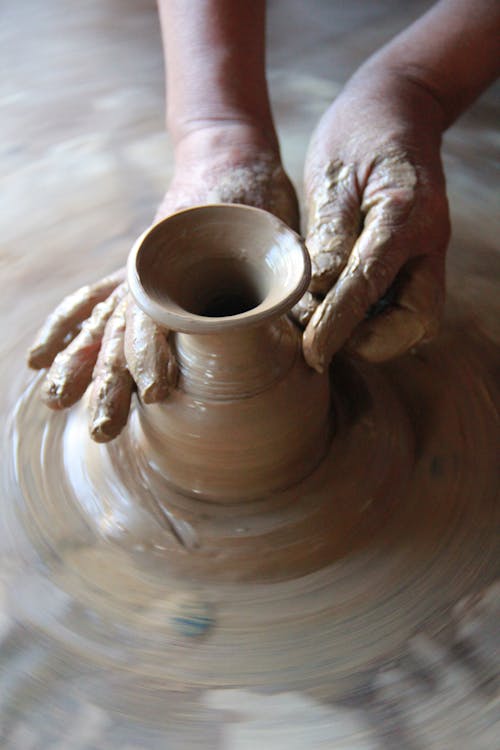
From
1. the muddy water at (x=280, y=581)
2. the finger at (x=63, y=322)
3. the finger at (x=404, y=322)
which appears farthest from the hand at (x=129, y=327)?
the finger at (x=404, y=322)

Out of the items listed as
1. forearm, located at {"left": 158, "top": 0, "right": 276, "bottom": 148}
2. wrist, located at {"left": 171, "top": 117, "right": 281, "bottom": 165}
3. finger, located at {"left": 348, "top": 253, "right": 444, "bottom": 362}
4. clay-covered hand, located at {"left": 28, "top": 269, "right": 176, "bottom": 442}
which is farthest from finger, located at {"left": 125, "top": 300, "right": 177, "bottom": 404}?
forearm, located at {"left": 158, "top": 0, "right": 276, "bottom": 148}

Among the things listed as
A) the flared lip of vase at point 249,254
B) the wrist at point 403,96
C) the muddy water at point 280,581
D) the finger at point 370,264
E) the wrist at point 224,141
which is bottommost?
the muddy water at point 280,581

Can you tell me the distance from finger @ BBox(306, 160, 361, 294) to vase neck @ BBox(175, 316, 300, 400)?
4.3 inches

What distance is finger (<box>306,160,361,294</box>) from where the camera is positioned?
1043 mm

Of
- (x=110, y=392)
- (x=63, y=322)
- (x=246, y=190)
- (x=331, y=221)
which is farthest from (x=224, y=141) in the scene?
(x=110, y=392)

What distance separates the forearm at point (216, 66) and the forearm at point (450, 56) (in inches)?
7.9

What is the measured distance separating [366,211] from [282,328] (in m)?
0.28

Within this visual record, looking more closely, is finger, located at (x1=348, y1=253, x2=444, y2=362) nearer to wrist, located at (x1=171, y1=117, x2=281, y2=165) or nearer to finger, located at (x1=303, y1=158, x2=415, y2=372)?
finger, located at (x1=303, y1=158, x2=415, y2=372)

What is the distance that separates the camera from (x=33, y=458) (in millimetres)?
1167

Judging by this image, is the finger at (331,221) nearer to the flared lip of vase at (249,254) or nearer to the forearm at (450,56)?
the flared lip of vase at (249,254)

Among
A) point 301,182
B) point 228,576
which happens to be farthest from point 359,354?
point 301,182

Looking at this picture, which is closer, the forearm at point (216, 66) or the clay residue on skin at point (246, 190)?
the clay residue on skin at point (246, 190)

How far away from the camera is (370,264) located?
1.03 metres

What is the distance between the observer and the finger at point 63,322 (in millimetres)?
1202
